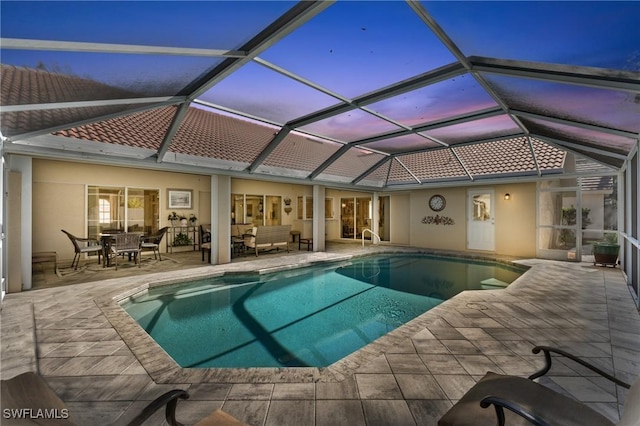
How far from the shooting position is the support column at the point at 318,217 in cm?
1080

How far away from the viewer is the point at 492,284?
6863mm

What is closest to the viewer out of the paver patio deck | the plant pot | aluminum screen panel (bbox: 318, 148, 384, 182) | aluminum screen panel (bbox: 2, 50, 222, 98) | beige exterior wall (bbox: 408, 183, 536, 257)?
the paver patio deck

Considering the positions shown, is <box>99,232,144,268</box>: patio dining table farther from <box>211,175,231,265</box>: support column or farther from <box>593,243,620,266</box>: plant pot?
<box>593,243,620,266</box>: plant pot

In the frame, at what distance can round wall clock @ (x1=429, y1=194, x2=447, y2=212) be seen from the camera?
11328 millimetres

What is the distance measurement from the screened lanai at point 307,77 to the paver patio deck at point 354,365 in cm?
265

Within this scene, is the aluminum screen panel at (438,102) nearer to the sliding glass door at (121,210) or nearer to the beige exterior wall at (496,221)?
the beige exterior wall at (496,221)

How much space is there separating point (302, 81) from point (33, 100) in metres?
3.17

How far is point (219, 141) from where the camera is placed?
264 inches

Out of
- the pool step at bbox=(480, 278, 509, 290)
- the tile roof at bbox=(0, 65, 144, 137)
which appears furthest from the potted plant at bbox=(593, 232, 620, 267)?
the tile roof at bbox=(0, 65, 144, 137)

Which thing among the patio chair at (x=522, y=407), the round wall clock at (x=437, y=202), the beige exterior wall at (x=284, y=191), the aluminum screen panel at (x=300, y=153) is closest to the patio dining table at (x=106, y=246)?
the aluminum screen panel at (x=300, y=153)

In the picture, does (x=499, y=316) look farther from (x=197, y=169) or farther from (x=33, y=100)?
(x=197, y=169)

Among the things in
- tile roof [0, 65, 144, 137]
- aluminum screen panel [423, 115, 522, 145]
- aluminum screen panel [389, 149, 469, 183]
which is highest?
aluminum screen panel [423, 115, 522, 145]

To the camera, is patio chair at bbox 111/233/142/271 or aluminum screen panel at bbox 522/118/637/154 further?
patio chair at bbox 111/233/142/271

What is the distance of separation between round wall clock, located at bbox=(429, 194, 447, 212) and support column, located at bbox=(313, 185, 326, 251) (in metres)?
4.63
